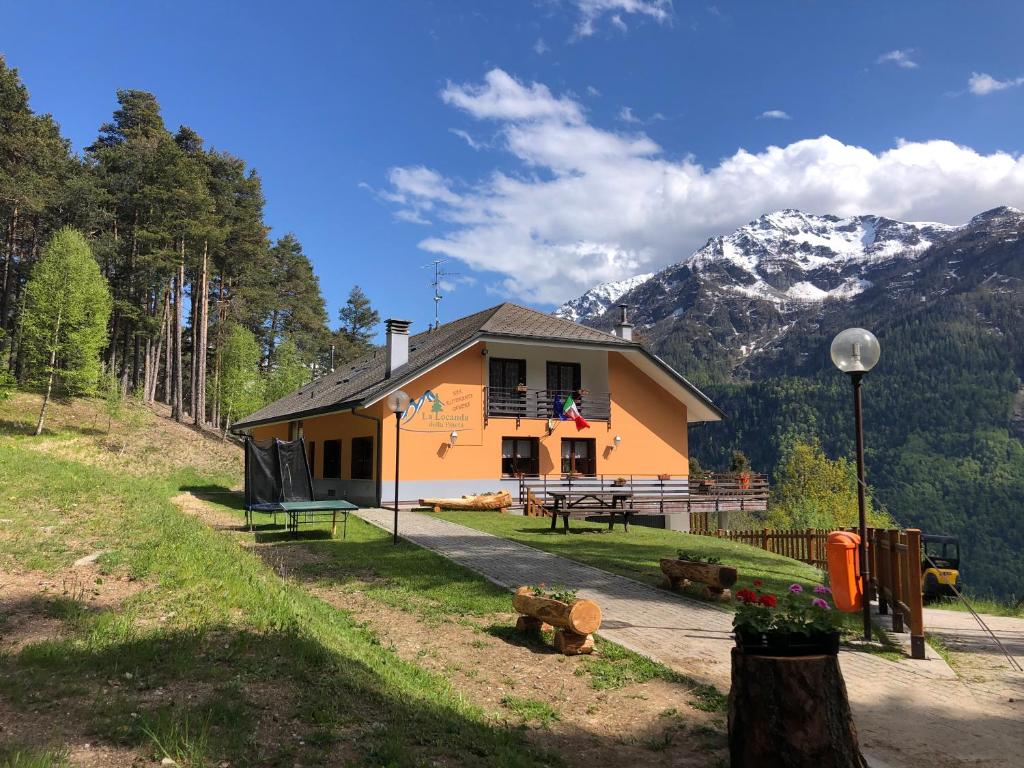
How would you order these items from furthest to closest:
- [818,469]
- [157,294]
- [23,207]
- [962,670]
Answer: [818,469]
[157,294]
[23,207]
[962,670]

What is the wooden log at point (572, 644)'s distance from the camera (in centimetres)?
670

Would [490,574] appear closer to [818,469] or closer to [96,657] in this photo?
[96,657]

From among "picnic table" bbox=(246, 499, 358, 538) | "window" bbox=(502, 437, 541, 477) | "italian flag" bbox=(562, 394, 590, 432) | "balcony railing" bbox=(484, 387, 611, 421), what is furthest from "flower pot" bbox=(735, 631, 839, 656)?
"italian flag" bbox=(562, 394, 590, 432)

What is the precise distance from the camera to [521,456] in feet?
82.1

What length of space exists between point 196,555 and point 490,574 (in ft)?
14.5

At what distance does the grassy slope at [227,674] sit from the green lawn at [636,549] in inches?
170

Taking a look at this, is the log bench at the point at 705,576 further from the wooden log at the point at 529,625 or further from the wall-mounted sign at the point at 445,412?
the wall-mounted sign at the point at 445,412

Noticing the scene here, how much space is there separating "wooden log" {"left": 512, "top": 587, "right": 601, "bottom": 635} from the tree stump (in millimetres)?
2705

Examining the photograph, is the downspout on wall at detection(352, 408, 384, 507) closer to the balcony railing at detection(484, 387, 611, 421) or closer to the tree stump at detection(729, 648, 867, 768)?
the balcony railing at detection(484, 387, 611, 421)

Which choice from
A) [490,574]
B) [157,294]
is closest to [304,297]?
[157,294]

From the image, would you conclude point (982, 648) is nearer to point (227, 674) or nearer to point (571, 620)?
point (571, 620)

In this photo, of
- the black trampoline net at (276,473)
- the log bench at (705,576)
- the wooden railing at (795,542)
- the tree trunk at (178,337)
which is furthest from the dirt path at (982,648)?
the tree trunk at (178,337)

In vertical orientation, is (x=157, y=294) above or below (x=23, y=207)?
below

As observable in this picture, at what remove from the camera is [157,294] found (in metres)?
46.0
